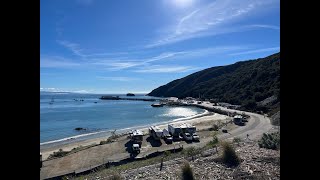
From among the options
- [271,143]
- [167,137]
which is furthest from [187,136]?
[271,143]

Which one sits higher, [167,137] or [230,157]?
[230,157]

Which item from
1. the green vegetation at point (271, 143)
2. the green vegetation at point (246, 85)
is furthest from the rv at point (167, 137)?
the green vegetation at point (271, 143)

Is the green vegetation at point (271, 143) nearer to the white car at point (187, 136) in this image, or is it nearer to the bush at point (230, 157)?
the bush at point (230, 157)

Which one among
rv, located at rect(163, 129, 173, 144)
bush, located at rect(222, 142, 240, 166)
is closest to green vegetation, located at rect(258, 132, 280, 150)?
bush, located at rect(222, 142, 240, 166)

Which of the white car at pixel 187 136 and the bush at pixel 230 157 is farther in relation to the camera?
the white car at pixel 187 136

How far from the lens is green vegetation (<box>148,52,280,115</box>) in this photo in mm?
54656

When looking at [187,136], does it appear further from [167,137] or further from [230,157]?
[230,157]

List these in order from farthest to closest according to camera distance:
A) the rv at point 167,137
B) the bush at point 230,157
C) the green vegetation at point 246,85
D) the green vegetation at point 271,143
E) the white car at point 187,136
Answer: the green vegetation at point 246,85 → the white car at point 187,136 → the rv at point 167,137 → the green vegetation at point 271,143 → the bush at point 230,157

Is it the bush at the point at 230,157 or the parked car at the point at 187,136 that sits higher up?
the bush at the point at 230,157

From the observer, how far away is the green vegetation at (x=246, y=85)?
54.7 m

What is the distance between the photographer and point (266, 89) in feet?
200

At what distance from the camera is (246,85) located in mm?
79438
